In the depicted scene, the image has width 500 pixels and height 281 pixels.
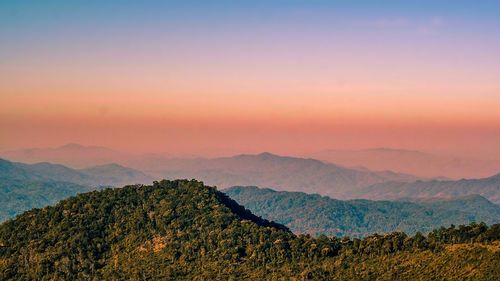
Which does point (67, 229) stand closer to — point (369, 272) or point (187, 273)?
point (187, 273)

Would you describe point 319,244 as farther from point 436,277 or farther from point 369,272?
point 436,277

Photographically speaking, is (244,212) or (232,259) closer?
(232,259)

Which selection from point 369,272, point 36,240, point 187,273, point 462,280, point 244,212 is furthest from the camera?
point 244,212

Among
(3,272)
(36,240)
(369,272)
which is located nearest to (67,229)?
(36,240)

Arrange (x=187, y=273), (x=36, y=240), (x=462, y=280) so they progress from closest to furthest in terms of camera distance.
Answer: (x=462, y=280) → (x=187, y=273) → (x=36, y=240)

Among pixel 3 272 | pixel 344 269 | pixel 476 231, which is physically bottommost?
pixel 3 272

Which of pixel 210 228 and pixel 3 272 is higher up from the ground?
pixel 210 228
